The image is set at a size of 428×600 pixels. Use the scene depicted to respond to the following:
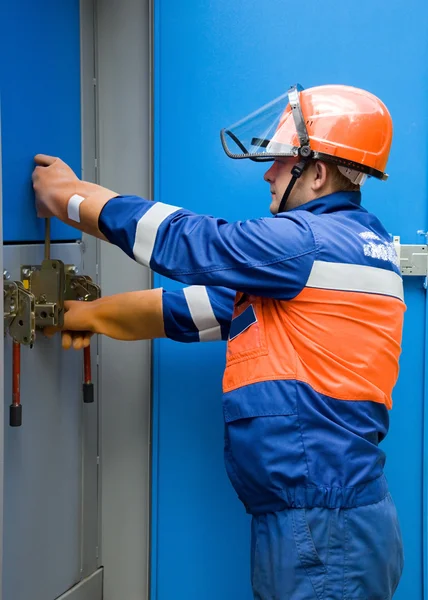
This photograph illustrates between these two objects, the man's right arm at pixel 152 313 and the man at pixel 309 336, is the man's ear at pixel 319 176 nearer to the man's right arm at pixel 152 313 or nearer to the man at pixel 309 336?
the man at pixel 309 336

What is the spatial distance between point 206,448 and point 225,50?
1153 mm

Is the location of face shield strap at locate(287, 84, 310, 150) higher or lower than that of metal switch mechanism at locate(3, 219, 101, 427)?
higher

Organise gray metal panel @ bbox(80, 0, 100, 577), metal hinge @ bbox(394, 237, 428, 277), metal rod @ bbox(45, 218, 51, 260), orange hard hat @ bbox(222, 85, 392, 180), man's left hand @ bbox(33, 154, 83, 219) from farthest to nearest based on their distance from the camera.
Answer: gray metal panel @ bbox(80, 0, 100, 577) → metal hinge @ bbox(394, 237, 428, 277) → metal rod @ bbox(45, 218, 51, 260) → man's left hand @ bbox(33, 154, 83, 219) → orange hard hat @ bbox(222, 85, 392, 180)

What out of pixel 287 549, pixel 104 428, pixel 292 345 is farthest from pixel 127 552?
pixel 292 345

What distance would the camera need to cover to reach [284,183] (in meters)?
1.69

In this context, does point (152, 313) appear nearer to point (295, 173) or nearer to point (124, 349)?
point (124, 349)

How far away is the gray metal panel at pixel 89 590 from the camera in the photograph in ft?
6.84

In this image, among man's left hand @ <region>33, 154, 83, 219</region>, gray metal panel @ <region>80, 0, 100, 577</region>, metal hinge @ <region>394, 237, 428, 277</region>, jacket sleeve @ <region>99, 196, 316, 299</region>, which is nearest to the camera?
jacket sleeve @ <region>99, 196, 316, 299</region>

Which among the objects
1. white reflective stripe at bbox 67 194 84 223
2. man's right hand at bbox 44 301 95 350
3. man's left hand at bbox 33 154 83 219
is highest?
man's left hand at bbox 33 154 83 219

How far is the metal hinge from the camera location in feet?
6.45

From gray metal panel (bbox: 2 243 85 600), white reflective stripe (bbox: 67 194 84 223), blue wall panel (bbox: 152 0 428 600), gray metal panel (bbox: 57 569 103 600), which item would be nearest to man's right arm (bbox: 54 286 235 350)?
gray metal panel (bbox: 2 243 85 600)

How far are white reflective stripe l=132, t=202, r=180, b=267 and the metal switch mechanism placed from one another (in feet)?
1.00

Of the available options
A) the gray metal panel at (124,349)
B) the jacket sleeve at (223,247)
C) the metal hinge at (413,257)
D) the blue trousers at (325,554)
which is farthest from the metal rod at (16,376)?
the metal hinge at (413,257)

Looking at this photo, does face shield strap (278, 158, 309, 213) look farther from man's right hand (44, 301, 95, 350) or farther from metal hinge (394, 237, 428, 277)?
man's right hand (44, 301, 95, 350)
